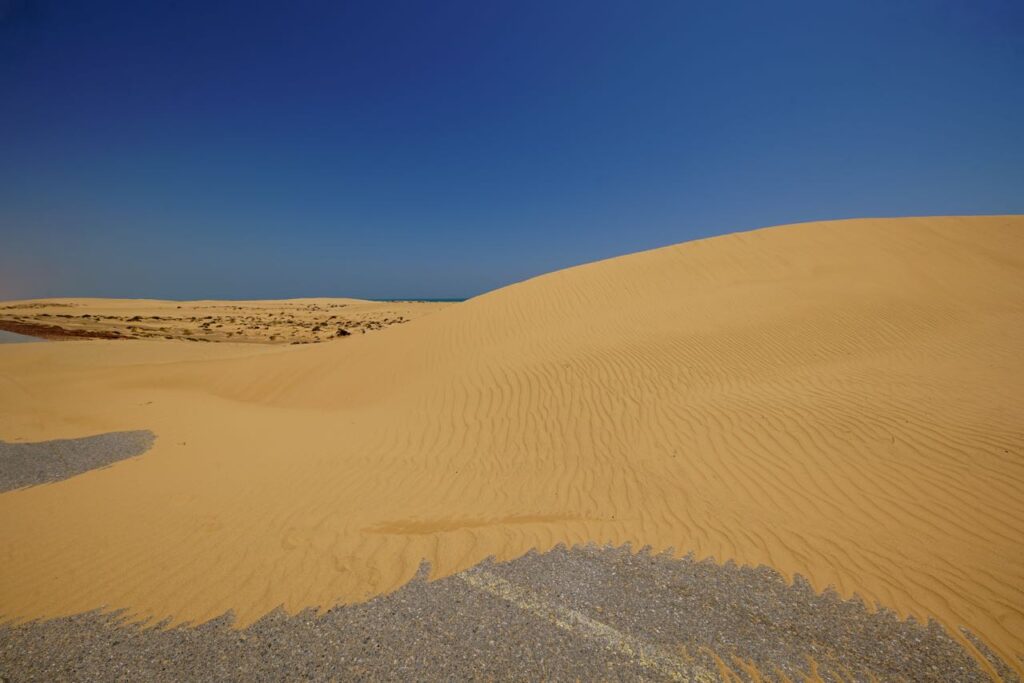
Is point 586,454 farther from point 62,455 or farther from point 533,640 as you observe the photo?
point 62,455

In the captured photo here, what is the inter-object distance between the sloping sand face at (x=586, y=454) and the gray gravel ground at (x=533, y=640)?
0.86 ft

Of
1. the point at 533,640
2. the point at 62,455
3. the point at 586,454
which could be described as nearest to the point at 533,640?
the point at 533,640

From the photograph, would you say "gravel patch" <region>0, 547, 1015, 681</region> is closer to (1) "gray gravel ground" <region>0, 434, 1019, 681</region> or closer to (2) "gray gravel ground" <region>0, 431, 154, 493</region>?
(1) "gray gravel ground" <region>0, 434, 1019, 681</region>

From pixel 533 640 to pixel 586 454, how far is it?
136 inches

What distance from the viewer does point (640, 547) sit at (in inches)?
161

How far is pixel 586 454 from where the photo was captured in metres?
6.22

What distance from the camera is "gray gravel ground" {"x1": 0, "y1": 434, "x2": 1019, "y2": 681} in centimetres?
267

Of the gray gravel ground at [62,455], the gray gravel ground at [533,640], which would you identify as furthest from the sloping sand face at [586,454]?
the gray gravel ground at [62,455]

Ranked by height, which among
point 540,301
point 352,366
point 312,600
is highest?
point 540,301

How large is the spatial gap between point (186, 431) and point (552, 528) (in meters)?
7.45

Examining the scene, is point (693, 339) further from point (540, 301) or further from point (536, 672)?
point (536, 672)

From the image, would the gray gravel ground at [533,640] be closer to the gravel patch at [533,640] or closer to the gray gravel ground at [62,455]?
the gravel patch at [533,640]

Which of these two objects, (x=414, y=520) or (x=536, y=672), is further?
(x=414, y=520)

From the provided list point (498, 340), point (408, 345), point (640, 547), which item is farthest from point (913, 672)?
point (408, 345)
